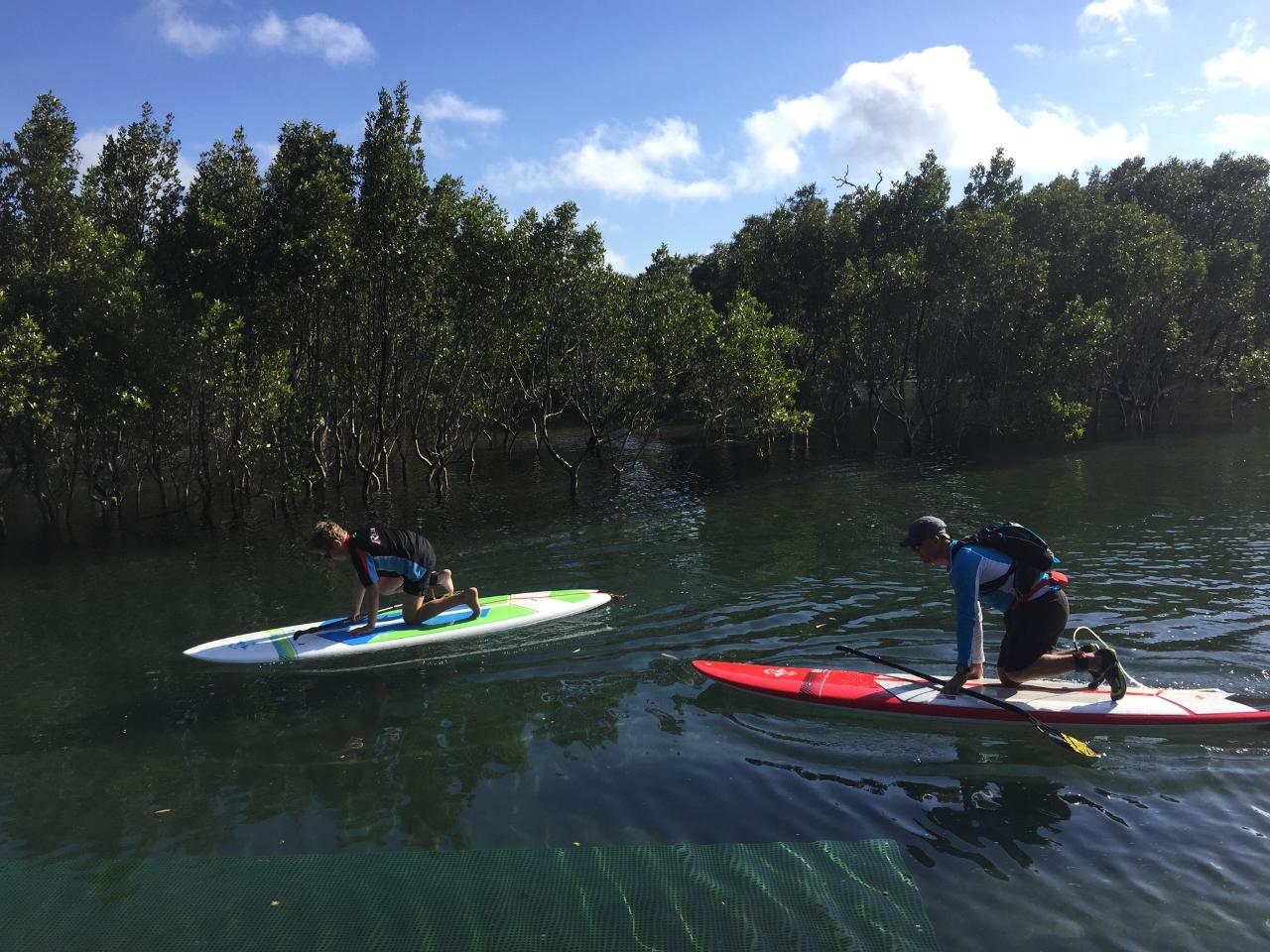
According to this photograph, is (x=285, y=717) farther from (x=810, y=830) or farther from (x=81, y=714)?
(x=810, y=830)

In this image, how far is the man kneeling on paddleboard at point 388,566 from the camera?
9.88 m

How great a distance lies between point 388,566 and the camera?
10367 millimetres

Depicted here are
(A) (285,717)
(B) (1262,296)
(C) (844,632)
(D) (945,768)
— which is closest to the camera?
(D) (945,768)

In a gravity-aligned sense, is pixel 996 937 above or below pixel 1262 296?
below

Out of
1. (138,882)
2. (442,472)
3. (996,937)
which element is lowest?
(996,937)

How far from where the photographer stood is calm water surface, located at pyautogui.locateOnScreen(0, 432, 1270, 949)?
19.6 feet

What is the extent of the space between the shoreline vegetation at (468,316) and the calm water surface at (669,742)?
6475 mm

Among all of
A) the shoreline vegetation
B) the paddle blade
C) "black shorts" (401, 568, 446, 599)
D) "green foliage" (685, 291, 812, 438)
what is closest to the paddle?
the paddle blade

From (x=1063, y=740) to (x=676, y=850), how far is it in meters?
4.02

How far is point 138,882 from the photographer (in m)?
5.82

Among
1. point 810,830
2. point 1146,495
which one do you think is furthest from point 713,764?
point 1146,495

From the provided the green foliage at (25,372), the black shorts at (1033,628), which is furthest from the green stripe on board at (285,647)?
the green foliage at (25,372)

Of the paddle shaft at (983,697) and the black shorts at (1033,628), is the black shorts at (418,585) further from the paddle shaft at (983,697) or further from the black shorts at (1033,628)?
the black shorts at (1033,628)

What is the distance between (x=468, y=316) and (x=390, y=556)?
15.3 metres
